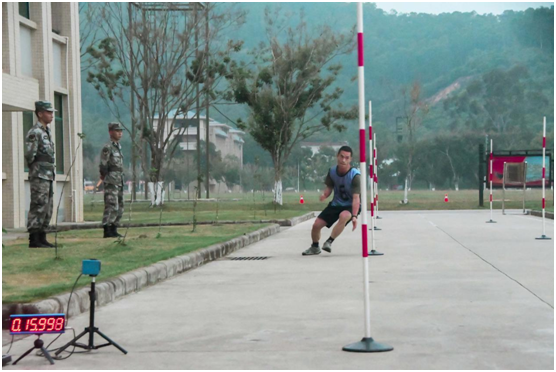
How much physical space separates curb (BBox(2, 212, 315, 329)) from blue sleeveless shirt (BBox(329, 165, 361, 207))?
214cm

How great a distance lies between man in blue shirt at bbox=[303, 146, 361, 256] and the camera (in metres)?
15.9

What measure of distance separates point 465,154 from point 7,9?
320 feet

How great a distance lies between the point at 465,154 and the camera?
117000mm

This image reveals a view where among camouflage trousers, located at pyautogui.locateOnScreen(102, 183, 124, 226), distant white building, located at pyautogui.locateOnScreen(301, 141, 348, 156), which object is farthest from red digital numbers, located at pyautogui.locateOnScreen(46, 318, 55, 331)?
distant white building, located at pyautogui.locateOnScreen(301, 141, 348, 156)

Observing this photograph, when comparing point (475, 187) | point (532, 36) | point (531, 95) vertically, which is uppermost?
point (532, 36)

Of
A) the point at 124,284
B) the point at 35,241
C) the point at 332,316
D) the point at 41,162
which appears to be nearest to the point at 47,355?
the point at 332,316

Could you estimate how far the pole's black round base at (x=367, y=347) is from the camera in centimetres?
706

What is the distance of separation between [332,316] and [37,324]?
314 centimetres

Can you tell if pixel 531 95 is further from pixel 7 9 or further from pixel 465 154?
pixel 7 9

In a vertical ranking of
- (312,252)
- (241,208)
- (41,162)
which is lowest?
(241,208)

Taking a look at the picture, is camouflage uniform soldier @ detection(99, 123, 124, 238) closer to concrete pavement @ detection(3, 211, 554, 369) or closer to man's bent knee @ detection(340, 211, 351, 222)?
concrete pavement @ detection(3, 211, 554, 369)

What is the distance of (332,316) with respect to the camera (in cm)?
892

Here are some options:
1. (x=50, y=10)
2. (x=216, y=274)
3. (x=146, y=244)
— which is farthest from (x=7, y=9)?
(x=216, y=274)

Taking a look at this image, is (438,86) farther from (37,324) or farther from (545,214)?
(37,324)
